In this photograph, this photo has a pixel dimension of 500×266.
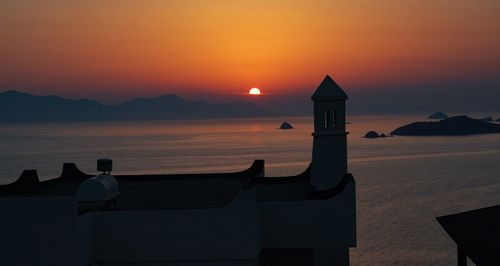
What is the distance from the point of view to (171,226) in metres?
20.4

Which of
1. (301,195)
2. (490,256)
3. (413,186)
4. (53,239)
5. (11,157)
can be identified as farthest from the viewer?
(11,157)

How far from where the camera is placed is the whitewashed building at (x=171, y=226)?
18.9m

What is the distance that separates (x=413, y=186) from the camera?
390 feet

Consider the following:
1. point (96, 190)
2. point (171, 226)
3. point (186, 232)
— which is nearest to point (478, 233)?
point (186, 232)

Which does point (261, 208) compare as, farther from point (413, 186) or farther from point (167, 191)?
point (413, 186)

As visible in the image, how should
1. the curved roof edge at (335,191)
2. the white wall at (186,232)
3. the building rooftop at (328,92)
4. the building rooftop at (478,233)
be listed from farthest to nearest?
the building rooftop at (328,92)
the curved roof edge at (335,191)
the white wall at (186,232)
the building rooftop at (478,233)

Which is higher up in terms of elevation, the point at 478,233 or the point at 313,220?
the point at 478,233

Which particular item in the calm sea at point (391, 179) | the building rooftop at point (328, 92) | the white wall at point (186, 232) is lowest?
the calm sea at point (391, 179)

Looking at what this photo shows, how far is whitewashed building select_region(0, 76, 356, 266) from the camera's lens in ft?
62.0

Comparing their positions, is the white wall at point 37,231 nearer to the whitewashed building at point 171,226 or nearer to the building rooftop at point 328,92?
the whitewashed building at point 171,226

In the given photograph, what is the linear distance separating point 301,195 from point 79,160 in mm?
158854

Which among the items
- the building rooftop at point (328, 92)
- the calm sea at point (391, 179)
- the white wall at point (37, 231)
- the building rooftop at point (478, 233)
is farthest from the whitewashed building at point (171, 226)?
the calm sea at point (391, 179)

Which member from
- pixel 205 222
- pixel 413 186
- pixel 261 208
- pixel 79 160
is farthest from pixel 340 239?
pixel 79 160

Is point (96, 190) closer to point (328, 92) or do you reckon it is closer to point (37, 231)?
point (37, 231)
